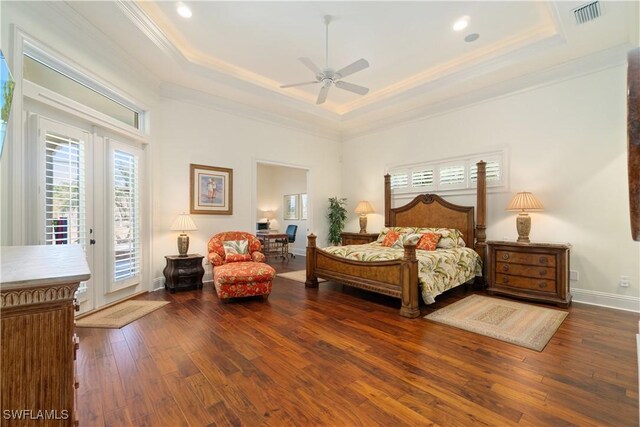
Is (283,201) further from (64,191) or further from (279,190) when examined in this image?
(64,191)

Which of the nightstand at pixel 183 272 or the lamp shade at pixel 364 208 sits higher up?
the lamp shade at pixel 364 208

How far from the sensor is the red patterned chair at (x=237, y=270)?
3811 mm

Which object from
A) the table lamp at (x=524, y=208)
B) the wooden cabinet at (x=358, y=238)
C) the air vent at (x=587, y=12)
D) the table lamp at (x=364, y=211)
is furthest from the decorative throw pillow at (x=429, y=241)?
the air vent at (x=587, y=12)

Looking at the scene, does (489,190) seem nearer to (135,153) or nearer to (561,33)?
(561,33)

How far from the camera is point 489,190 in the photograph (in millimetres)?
4746

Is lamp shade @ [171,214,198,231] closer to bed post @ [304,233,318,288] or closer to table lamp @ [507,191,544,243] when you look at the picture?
bed post @ [304,233,318,288]

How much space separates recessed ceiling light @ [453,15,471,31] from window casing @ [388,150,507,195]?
2.01 metres

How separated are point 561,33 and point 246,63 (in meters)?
4.08

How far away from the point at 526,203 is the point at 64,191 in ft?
18.2

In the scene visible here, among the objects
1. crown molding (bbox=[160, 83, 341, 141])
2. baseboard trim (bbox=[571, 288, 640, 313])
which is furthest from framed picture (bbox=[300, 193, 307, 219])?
baseboard trim (bbox=[571, 288, 640, 313])

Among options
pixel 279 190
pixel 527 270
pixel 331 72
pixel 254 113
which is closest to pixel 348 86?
pixel 331 72

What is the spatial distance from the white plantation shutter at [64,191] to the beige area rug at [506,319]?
398cm

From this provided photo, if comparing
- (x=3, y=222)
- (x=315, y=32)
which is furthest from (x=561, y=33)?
(x=3, y=222)

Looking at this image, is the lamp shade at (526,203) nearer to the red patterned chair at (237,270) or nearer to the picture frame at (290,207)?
the red patterned chair at (237,270)
